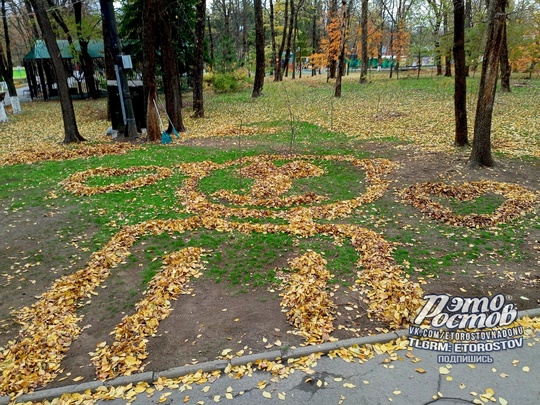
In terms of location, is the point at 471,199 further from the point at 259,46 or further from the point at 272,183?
the point at 259,46

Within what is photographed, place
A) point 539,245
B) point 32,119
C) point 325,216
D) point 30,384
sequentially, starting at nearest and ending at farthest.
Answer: point 30,384
point 539,245
point 325,216
point 32,119

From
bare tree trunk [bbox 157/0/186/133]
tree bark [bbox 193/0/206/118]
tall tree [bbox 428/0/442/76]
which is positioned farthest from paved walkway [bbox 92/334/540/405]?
tall tree [bbox 428/0/442/76]

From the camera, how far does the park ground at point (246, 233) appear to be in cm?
452

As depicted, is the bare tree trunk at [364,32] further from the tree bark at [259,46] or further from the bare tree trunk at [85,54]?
the bare tree trunk at [85,54]

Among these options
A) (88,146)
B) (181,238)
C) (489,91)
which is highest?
(489,91)

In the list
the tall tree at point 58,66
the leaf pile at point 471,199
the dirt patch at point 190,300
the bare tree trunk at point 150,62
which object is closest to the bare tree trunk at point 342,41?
the bare tree trunk at point 150,62

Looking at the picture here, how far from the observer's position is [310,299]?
4.79 m

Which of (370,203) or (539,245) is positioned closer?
(539,245)

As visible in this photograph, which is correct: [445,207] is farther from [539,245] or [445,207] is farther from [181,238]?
[181,238]

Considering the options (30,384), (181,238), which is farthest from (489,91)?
(30,384)

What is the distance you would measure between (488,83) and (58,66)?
12.6 meters

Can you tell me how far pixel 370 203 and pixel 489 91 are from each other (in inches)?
148

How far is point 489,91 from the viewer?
8.53 meters

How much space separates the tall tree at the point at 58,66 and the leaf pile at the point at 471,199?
37.6ft
